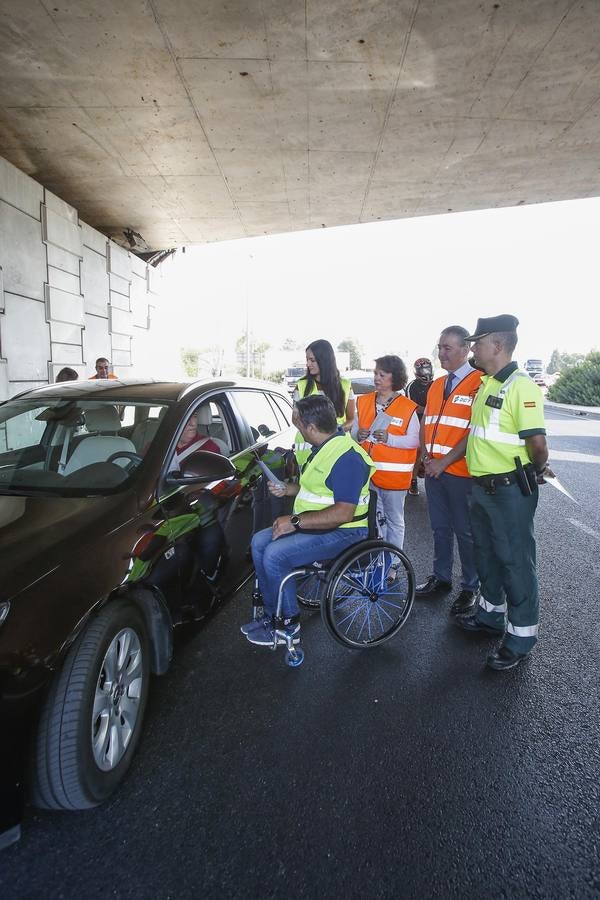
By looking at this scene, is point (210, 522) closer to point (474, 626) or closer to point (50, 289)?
point (474, 626)

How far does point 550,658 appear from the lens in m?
2.96

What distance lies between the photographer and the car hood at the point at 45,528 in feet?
5.67

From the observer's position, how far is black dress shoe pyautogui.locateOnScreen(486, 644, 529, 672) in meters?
2.80

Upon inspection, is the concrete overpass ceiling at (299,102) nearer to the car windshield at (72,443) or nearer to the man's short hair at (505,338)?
the man's short hair at (505,338)

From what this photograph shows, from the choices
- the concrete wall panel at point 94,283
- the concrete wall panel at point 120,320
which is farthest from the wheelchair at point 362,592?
the concrete wall panel at point 120,320

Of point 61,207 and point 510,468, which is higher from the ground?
point 61,207

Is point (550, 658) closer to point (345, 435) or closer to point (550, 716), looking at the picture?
point (550, 716)

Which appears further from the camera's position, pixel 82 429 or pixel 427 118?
pixel 427 118

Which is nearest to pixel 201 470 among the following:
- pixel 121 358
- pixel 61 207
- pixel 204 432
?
pixel 204 432

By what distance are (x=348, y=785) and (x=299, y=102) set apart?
714 centimetres

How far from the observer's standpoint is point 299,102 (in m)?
6.32

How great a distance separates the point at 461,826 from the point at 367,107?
7369 millimetres

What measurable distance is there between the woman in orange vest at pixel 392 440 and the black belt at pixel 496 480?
77 centimetres

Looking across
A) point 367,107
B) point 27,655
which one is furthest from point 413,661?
point 367,107
